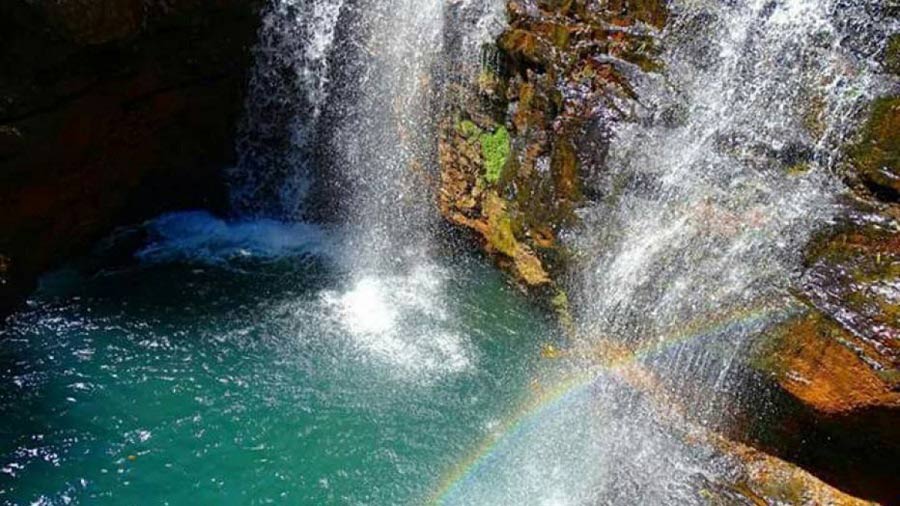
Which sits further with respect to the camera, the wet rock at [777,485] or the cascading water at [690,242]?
the cascading water at [690,242]

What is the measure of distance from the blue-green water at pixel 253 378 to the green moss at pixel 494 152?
1216mm

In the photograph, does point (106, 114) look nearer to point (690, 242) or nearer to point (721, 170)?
point (690, 242)

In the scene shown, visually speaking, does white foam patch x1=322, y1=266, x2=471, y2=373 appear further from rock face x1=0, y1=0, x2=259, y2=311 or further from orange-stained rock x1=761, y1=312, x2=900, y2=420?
orange-stained rock x1=761, y1=312, x2=900, y2=420

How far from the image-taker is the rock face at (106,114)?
7320mm

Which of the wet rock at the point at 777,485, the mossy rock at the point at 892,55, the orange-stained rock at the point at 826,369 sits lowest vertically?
the wet rock at the point at 777,485

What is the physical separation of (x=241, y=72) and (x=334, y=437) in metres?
5.18

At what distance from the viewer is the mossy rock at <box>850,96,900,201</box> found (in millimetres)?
5281

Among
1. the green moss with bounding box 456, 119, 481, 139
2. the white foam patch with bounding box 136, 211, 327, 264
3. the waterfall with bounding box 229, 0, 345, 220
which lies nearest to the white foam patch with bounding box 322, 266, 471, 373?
the white foam patch with bounding box 136, 211, 327, 264

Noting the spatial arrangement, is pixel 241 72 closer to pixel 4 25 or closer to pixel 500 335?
pixel 4 25

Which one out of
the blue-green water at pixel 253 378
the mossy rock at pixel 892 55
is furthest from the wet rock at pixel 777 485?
the mossy rock at pixel 892 55

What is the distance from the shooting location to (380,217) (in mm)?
9406

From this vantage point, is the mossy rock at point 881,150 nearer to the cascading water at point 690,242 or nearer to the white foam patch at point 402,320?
the cascading water at point 690,242

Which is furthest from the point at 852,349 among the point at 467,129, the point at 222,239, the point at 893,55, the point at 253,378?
the point at 222,239

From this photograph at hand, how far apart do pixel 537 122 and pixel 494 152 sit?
90cm
